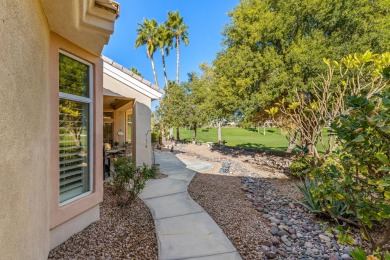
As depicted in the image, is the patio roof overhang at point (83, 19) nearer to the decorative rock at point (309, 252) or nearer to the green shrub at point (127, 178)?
the green shrub at point (127, 178)

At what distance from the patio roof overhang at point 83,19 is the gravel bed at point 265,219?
16.5 feet

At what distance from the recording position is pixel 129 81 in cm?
1035

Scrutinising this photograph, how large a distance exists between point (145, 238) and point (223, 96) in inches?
413

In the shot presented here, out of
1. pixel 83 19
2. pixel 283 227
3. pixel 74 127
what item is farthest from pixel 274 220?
pixel 83 19

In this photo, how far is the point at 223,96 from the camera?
45.2ft

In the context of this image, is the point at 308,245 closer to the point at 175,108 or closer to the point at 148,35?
the point at 175,108

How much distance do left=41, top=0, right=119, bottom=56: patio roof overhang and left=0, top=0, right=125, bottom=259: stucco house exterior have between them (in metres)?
0.02

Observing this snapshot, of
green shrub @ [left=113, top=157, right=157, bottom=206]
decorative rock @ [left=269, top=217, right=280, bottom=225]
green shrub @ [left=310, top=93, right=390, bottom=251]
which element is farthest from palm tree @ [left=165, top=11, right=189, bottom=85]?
green shrub @ [left=310, top=93, right=390, bottom=251]

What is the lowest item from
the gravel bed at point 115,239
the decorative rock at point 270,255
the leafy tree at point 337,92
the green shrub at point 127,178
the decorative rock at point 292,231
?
the decorative rock at point 292,231

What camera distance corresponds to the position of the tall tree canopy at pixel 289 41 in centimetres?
1109

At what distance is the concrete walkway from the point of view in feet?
13.4

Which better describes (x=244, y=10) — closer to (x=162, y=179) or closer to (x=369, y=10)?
(x=369, y=10)

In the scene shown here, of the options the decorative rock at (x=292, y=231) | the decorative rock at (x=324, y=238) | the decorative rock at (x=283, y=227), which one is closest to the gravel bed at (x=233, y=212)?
the decorative rock at (x=283, y=227)

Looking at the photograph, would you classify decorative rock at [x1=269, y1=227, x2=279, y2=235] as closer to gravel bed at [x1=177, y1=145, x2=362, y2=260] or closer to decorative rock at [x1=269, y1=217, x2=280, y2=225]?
gravel bed at [x1=177, y1=145, x2=362, y2=260]
